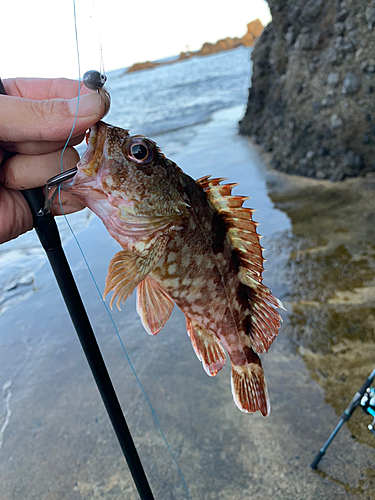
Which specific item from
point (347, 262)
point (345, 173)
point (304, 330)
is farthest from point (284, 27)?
point (304, 330)

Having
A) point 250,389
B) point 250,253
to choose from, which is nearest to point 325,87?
point 250,253

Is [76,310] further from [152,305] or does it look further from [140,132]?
[140,132]

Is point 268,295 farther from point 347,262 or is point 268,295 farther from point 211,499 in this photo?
point 347,262

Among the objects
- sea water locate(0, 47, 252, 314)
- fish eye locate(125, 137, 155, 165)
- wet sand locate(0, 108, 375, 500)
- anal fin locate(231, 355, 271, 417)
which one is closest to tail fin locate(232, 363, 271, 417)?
anal fin locate(231, 355, 271, 417)

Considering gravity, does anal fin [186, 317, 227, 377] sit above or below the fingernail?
below

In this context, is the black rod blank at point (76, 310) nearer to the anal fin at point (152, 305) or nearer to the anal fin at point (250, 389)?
the anal fin at point (152, 305)

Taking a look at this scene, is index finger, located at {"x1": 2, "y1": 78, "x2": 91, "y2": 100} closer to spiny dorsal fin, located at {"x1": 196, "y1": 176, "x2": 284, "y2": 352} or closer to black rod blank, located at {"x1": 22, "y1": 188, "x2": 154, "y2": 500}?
black rod blank, located at {"x1": 22, "y1": 188, "x2": 154, "y2": 500}

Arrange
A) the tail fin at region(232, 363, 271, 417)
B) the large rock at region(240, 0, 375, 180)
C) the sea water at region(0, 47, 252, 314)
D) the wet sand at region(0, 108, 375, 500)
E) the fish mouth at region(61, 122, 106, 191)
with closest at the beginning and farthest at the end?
the fish mouth at region(61, 122, 106, 191) < the tail fin at region(232, 363, 271, 417) < the wet sand at region(0, 108, 375, 500) < the sea water at region(0, 47, 252, 314) < the large rock at region(240, 0, 375, 180)
